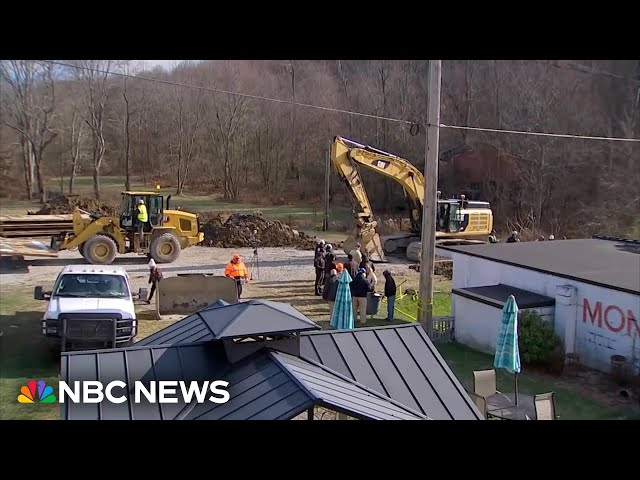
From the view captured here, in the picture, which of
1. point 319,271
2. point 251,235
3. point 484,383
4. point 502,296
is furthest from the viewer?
point 251,235

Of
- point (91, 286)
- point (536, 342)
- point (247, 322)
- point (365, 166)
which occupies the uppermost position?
point (365, 166)

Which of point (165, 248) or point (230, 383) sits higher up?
point (230, 383)

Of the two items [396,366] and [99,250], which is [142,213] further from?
[396,366]

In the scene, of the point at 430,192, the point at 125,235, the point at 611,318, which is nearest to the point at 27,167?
the point at 125,235

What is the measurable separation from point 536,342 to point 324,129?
112 feet

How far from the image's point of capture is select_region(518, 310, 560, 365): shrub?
12680mm

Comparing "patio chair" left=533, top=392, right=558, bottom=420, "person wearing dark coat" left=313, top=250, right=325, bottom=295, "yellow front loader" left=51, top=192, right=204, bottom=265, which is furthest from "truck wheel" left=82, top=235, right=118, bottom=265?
"patio chair" left=533, top=392, right=558, bottom=420

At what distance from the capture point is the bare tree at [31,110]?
35156 mm

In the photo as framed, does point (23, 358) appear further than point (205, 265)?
No

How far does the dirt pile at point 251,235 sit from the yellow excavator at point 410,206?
4.05 metres

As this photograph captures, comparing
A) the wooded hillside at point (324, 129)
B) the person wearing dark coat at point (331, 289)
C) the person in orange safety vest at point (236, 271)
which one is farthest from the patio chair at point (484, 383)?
the wooded hillside at point (324, 129)

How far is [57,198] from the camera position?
36.0 m

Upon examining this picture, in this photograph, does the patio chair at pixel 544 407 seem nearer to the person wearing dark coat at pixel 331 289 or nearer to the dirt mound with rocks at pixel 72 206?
the person wearing dark coat at pixel 331 289

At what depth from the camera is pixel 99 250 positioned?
2166 cm
